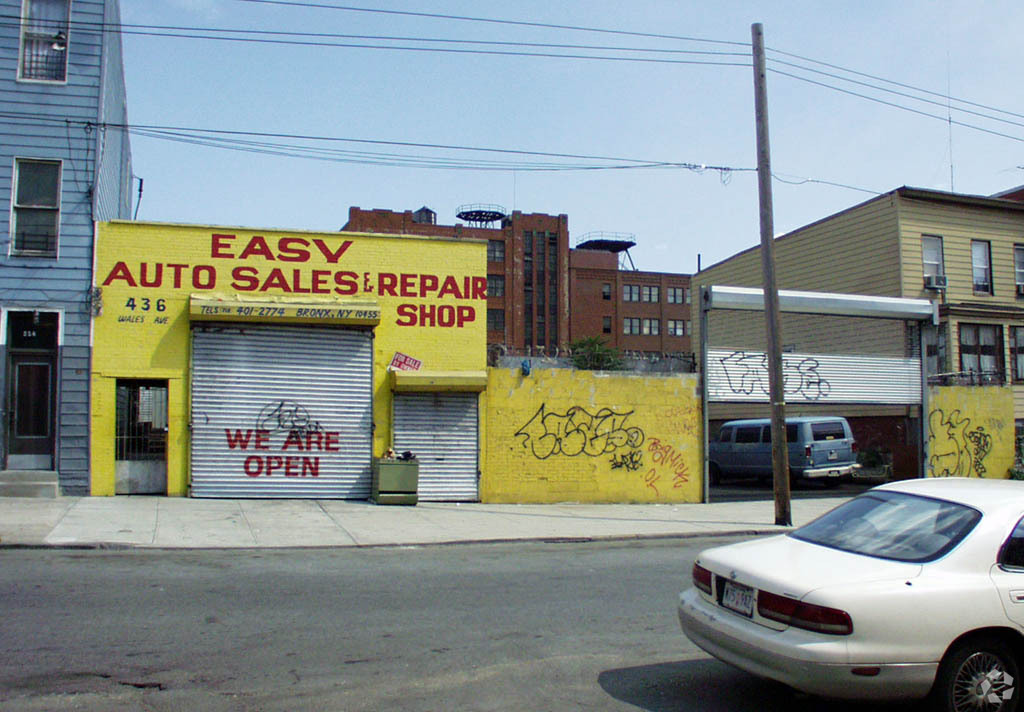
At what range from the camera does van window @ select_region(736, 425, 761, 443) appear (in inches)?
1043

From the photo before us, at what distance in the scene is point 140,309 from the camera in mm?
17375

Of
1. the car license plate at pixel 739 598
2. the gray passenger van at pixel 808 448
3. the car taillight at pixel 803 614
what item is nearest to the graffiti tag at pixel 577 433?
the gray passenger van at pixel 808 448

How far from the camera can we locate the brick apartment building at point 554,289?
250 feet

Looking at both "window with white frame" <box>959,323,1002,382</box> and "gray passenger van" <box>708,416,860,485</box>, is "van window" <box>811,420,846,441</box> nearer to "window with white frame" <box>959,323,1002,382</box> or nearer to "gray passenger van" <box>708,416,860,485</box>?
"gray passenger van" <box>708,416,860,485</box>

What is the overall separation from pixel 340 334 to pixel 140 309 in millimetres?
3880

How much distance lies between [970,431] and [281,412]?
60.9ft

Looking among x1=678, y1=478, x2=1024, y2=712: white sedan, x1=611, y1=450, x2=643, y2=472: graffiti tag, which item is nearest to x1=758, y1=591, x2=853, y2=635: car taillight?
x1=678, y1=478, x2=1024, y2=712: white sedan

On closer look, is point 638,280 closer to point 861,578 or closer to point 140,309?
point 140,309

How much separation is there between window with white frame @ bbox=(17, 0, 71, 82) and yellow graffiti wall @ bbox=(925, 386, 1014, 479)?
21952 mm

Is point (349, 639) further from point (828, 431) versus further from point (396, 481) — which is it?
point (828, 431)

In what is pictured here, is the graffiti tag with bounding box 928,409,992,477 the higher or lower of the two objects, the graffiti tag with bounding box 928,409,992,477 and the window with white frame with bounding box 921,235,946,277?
the lower

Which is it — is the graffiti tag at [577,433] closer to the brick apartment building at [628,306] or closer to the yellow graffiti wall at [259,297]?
the yellow graffiti wall at [259,297]

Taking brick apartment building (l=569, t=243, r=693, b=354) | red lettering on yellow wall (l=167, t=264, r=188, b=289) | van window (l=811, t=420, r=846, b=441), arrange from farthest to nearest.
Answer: brick apartment building (l=569, t=243, r=693, b=354) < van window (l=811, t=420, r=846, b=441) < red lettering on yellow wall (l=167, t=264, r=188, b=289)

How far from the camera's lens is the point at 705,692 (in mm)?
6160
